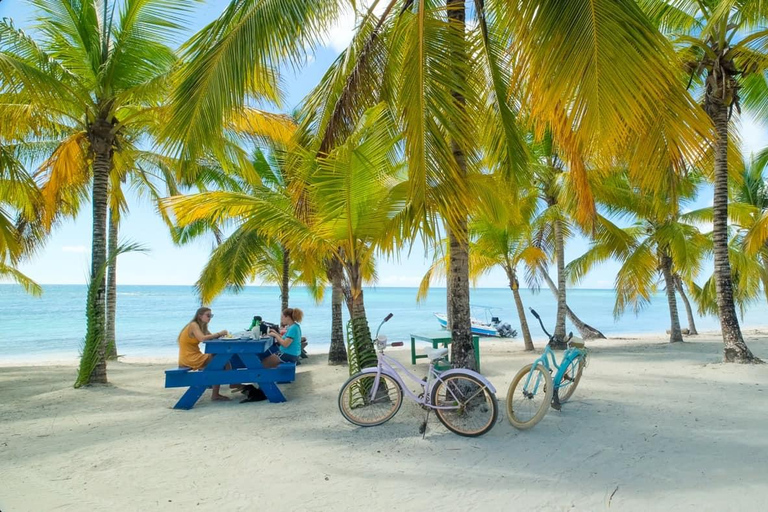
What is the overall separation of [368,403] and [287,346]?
251 cm

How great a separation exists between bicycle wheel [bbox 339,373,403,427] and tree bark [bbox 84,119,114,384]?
15.4 feet

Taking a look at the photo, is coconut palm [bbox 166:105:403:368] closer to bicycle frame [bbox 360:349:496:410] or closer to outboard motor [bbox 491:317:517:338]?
bicycle frame [bbox 360:349:496:410]

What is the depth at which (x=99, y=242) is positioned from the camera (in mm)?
8086

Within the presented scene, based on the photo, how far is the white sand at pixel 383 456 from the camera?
131 inches

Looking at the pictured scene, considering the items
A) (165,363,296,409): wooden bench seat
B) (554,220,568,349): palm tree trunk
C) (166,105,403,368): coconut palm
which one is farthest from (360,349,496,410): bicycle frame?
(554,220,568,349): palm tree trunk

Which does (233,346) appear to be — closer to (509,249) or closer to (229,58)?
(229,58)

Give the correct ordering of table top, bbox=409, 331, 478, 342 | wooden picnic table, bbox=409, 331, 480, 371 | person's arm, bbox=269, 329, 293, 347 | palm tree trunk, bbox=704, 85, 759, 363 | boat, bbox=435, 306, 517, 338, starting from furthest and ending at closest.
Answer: boat, bbox=435, 306, 517, 338
table top, bbox=409, 331, 478, 342
wooden picnic table, bbox=409, 331, 480, 371
palm tree trunk, bbox=704, 85, 759, 363
person's arm, bbox=269, 329, 293, 347

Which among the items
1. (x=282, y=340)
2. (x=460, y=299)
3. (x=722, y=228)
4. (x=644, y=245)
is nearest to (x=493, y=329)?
(x=644, y=245)

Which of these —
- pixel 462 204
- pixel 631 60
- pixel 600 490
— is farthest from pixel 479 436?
pixel 631 60

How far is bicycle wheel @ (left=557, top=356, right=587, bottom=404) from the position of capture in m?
5.53

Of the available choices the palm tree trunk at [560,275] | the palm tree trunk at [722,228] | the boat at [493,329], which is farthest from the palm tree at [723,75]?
the boat at [493,329]

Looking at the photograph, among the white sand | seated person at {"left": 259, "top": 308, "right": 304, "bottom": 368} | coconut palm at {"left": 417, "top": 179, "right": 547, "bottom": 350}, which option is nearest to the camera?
the white sand

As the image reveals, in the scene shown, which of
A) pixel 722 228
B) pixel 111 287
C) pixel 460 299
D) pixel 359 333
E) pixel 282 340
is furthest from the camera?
pixel 111 287

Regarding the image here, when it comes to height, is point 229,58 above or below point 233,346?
above
